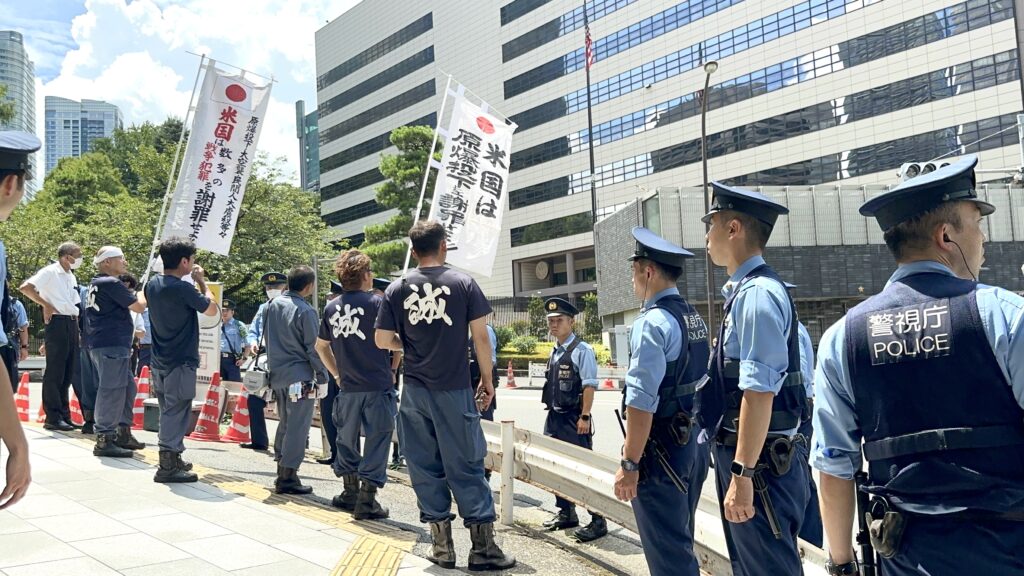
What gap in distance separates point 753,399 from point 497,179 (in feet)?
28.7

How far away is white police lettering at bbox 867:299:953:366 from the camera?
1948mm

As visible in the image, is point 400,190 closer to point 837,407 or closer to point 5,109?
point 5,109

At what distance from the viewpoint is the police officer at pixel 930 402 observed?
188 centimetres

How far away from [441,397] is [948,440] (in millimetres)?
3142

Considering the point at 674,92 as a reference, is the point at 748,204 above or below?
below

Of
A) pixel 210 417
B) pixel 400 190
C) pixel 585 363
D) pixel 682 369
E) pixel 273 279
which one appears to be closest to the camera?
pixel 682 369

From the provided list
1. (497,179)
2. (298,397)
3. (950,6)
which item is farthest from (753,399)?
(950,6)

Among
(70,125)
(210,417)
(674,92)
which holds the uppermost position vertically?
(70,125)

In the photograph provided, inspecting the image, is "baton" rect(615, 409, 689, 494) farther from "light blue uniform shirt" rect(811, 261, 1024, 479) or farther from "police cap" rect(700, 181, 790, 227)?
"light blue uniform shirt" rect(811, 261, 1024, 479)

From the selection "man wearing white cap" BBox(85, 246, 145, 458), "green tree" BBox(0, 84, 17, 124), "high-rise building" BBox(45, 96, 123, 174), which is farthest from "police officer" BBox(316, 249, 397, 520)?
"high-rise building" BBox(45, 96, 123, 174)

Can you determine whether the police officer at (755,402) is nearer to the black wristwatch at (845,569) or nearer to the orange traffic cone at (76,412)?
the black wristwatch at (845,569)

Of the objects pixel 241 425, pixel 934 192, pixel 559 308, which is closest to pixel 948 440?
pixel 934 192

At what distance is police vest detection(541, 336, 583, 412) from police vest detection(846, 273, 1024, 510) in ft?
14.2

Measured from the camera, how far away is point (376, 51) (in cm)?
6525
